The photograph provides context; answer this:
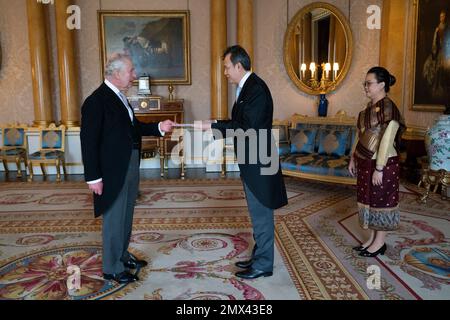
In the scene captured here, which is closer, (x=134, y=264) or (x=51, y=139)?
(x=134, y=264)

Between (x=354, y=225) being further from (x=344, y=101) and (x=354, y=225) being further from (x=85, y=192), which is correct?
(x=344, y=101)

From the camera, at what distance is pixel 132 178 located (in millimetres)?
2986

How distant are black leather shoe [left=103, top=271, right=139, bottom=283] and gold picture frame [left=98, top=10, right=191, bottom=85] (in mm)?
5658

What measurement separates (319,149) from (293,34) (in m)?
2.98

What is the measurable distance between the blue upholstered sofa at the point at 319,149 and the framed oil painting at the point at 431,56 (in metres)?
1.36

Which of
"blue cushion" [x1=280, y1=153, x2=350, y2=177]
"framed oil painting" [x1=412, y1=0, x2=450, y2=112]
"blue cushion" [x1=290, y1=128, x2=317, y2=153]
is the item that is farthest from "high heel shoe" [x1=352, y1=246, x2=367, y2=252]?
"framed oil painting" [x1=412, y1=0, x2=450, y2=112]

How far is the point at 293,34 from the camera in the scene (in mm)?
8086

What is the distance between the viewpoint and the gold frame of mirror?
8031 mm

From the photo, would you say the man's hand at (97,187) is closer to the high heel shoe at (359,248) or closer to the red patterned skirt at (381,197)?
the red patterned skirt at (381,197)

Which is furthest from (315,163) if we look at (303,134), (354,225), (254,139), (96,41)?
(96,41)

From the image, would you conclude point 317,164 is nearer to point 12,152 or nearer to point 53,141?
point 53,141

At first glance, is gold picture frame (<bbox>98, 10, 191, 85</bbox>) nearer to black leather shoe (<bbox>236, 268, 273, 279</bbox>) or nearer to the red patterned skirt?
A: the red patterned skirt

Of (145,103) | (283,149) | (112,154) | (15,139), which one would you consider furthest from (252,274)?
(15,139)

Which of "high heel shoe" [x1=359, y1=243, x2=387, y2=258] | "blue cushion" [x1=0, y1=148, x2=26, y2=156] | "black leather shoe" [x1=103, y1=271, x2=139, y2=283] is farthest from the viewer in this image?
"blue cushion" [x1=0, y1=148, x2=26, y2=156]
